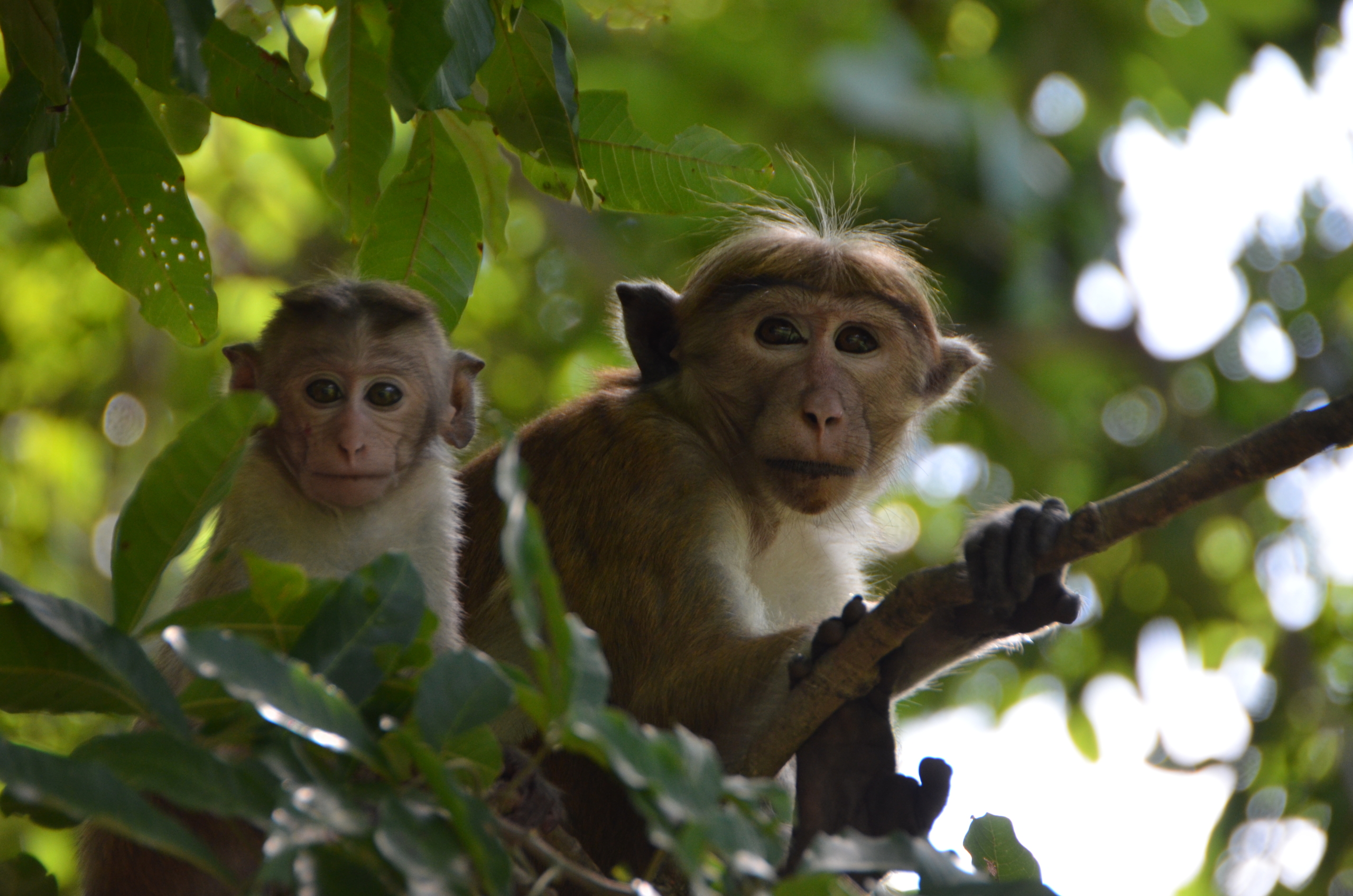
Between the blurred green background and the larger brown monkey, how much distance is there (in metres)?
3.53

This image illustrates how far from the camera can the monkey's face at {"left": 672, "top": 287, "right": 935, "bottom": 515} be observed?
4.08 metres

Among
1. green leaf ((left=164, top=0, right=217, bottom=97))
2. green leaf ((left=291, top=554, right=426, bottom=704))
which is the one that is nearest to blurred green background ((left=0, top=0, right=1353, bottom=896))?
green leaf ((left=164, top=0, right=217, bottom=97))

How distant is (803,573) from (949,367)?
0.96 meters

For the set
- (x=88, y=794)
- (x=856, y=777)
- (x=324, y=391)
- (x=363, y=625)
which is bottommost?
(x=88, y=794)

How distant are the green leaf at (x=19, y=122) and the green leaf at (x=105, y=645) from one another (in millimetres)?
1391

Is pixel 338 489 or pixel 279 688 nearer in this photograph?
pixel 279 688

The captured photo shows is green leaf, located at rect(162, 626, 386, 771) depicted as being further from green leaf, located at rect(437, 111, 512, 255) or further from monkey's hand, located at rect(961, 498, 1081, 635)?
green leaf, located at rect(437, 111, 512, 255)

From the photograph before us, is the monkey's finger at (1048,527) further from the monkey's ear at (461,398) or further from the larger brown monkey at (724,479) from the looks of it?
the monkey's ear at (461,398)

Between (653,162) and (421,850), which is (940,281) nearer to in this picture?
(653,162)

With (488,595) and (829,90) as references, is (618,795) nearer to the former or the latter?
(488,595)

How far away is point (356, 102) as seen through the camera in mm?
2967

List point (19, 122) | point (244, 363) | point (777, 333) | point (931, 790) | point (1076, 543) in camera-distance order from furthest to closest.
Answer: point (777, 333)
point (244, 363)
point (931, 790)
point (19, 122)
point (1076, 543)

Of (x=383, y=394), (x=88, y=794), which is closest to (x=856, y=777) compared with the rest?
(x=383, y=394)

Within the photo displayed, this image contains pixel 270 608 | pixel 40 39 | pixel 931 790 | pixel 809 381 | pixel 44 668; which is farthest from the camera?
pixel 809 381
